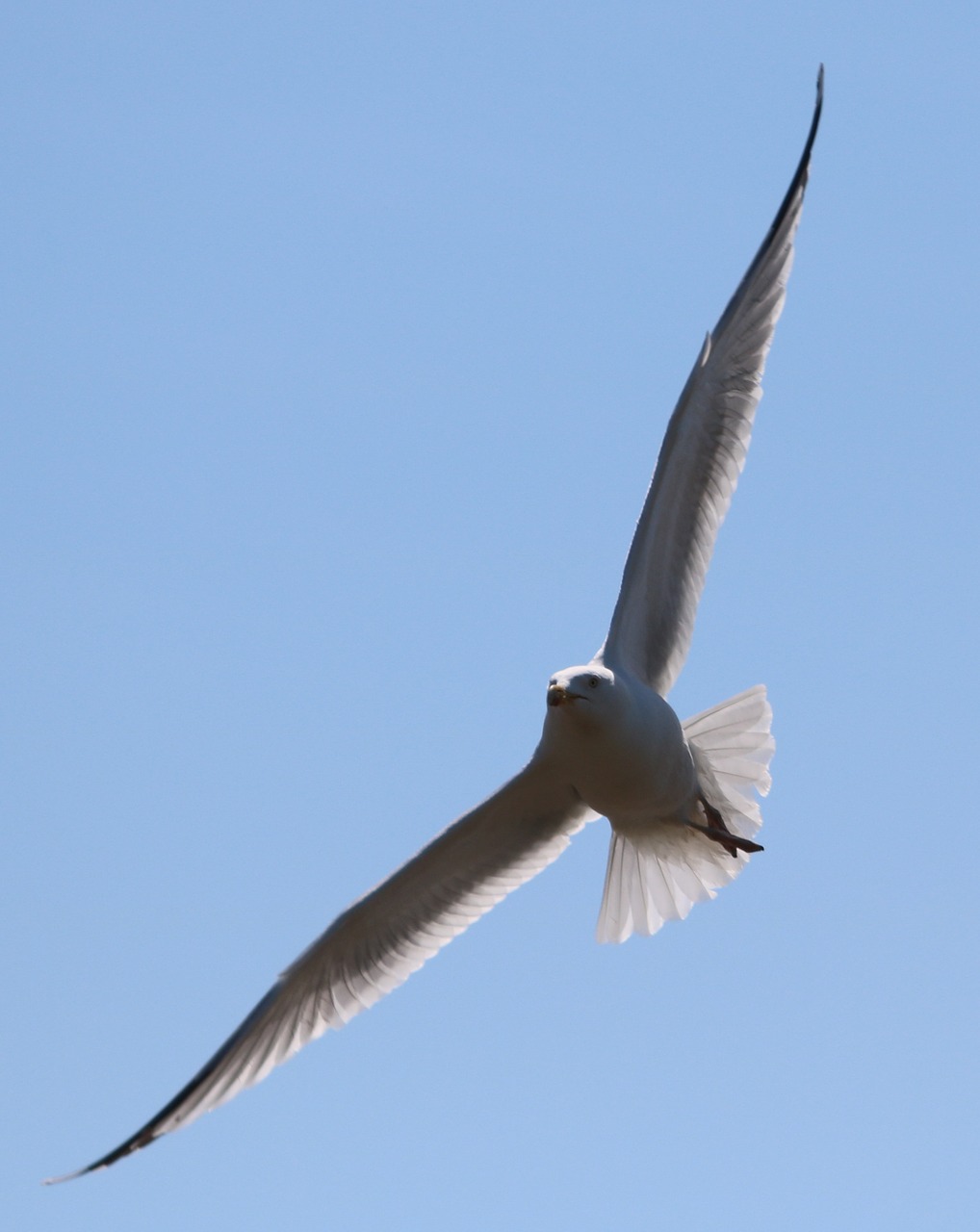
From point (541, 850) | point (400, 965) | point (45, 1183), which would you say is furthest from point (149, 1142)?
point (541, 850)

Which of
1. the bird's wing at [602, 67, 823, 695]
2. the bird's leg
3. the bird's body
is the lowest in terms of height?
the bird's leg

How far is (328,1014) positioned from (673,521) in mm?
2730

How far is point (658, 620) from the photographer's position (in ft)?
32.7

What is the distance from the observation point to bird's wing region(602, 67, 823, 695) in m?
9.74

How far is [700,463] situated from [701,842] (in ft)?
5.73

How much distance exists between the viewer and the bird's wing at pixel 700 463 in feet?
32.0

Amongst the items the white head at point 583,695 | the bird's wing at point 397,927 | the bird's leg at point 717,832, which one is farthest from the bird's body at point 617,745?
the bird's wing at point 397,927

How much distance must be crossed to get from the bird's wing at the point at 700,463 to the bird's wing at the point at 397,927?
32.9 inches

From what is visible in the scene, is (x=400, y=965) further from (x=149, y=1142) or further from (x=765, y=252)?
(x=765, y=252)

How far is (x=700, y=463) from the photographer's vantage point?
9.91 metres

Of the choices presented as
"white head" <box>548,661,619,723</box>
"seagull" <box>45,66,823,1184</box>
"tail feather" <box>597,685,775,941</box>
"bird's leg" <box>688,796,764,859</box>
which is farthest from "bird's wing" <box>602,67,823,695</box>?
"white head" <box>548,661,619,723</box>

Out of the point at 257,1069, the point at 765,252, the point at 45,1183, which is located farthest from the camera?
the point at 765,252

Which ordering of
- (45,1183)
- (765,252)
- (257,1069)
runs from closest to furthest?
(45,1183), (257,1069), (765,252)

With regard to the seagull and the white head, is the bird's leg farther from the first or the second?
the white head
